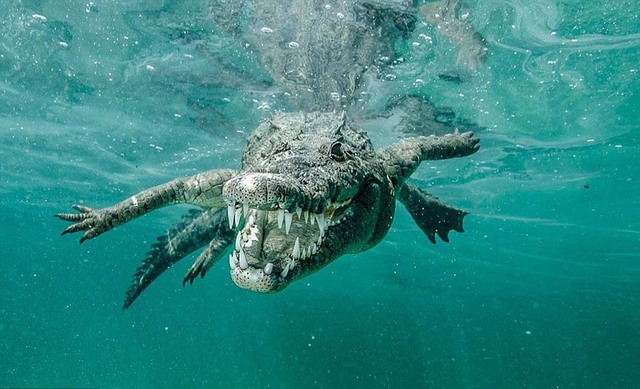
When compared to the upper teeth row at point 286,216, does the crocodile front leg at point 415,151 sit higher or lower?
lower

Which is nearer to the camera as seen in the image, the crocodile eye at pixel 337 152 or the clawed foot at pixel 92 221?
the crocodile eye at pixel 337 152

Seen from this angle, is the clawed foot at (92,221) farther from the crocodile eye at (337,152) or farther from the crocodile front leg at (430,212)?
the crocodile front leg at (430,212)

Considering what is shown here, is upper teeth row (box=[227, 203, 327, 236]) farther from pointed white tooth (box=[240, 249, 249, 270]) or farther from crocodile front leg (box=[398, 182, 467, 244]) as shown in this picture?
crocodile front leg (box=[398, 182, 467, 244])

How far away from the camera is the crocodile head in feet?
10.2

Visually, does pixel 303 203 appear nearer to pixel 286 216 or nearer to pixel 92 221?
pixel 286 216

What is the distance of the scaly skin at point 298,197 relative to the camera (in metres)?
3.23

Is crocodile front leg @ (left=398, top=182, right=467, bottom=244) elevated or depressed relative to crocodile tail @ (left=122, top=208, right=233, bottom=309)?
elevated

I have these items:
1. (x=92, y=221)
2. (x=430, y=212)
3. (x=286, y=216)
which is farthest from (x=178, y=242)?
(x=286, y=216)

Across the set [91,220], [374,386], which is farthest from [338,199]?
[374,386]

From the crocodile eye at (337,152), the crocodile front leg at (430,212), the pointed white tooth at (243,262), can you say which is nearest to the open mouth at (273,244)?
the pointed white tooth at (243,262)

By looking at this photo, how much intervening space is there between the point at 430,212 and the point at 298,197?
16.0 ft

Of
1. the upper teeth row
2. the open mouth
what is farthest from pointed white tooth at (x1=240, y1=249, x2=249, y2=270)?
the upper teeth row

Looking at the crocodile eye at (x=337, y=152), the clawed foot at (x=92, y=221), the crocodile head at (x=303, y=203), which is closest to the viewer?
the crocodile head at (x=303, y=203)

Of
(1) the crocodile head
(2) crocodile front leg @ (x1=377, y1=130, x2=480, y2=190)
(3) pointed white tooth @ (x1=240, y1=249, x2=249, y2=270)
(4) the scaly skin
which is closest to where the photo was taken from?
(1) the crocodile head
